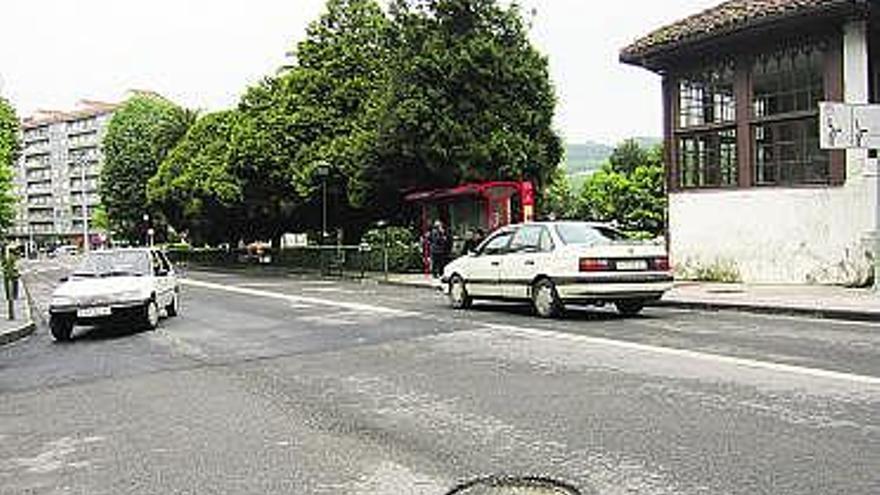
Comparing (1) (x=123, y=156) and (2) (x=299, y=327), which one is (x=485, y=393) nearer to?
(2) (x=299, y=327)

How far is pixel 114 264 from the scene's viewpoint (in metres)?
16.4

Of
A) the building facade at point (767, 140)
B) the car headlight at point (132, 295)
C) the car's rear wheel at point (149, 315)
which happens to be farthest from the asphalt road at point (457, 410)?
the building facade at point (767, 140)

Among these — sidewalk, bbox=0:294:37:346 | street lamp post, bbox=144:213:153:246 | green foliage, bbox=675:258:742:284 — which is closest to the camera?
sidewalk, bbox=0:294:37:346

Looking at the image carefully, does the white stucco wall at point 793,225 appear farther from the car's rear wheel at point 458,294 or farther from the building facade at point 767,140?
the car's rear wheel at point 458,294

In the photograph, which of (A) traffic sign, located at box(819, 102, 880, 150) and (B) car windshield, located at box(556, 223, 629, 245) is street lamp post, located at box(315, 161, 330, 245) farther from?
(A) traffic sign, located at box(819, 102, 880, 150)

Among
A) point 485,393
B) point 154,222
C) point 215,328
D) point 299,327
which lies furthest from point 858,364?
point 154,222

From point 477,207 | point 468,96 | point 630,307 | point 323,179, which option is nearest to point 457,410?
point 630,307

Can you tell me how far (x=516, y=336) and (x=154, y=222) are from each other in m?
64.6

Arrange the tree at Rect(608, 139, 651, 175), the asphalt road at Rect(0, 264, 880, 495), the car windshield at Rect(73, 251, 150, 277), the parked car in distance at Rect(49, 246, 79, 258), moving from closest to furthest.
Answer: the asphalt road at Rect(0, 264, 880, 495)
the car windshield at Rect(73, 251, 150, 277)
the tree at Rect(608, 139, 651, 175)
the parked car in distance at Rect(49, 246, 79, 258)

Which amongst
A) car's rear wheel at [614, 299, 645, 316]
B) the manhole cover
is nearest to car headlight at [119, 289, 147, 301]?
car's rear wheel at [614, 299, 645, 316]

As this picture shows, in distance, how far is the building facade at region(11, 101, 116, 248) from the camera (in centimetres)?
14350

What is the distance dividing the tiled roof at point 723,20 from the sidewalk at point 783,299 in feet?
17.7

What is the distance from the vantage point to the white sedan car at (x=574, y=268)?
45.3ft

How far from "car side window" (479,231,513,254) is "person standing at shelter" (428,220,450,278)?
9.52 metres
